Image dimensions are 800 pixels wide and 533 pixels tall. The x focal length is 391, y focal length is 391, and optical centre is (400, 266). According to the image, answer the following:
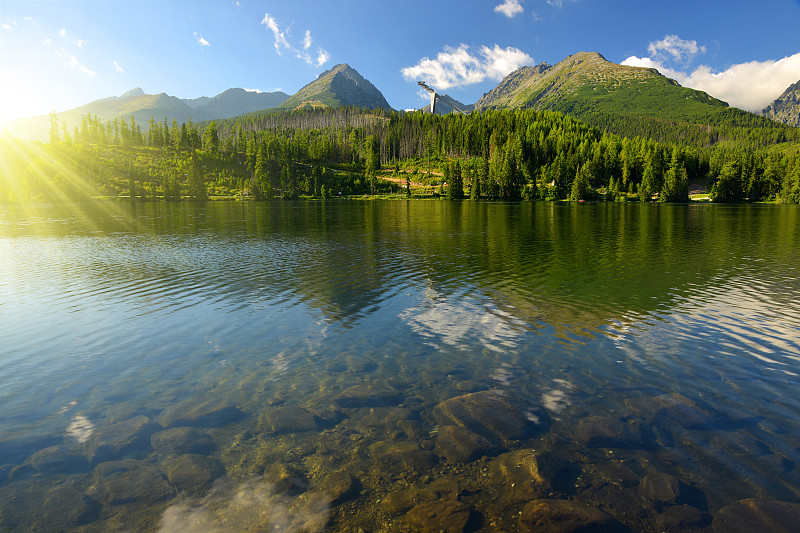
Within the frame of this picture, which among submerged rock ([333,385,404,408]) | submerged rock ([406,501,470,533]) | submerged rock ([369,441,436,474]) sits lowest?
submerged rock ([406,501,470,533])

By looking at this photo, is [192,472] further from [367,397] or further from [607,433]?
[607,433]

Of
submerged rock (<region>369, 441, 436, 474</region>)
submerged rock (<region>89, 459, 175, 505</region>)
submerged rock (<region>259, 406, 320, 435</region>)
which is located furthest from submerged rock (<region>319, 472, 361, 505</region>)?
submerged rock (<region>89, 459, 175, 505</region>)

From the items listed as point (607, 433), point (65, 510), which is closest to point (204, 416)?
point (65, 510)

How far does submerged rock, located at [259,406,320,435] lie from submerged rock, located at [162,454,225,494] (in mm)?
2008

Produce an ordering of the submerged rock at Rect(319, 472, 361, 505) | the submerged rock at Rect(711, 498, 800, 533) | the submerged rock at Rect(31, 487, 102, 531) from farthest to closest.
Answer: the submerged rock at Rect(319, 472, 361, 505)
the submerged rock at Rect(31, 487, 102, 531)
the submerged rock at Rect(711, 498, 800, 533)

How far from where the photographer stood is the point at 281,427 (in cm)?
1309

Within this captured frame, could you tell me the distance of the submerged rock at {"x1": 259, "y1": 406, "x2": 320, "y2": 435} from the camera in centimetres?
1301

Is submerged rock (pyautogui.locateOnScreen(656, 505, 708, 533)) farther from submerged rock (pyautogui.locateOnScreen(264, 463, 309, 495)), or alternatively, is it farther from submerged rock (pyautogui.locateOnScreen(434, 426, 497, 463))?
submerged rock (pyautogui.locateOnScreen(264, 463, 309, 495))

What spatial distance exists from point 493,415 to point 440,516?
495cm

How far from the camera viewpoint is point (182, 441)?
12.4 m

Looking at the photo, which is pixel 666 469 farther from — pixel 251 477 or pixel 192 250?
pixel 192 250

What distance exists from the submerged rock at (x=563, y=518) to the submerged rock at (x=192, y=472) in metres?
A: 8.18

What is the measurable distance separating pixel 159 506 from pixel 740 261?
5178cm

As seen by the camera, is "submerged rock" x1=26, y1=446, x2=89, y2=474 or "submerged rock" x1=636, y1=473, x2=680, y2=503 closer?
"submerged rock" x1=636, y1=473, x2=680, y2=503
